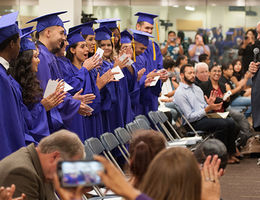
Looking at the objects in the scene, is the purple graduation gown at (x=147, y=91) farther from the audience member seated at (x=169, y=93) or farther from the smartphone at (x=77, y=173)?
the smartphone at (x=77, y=173)

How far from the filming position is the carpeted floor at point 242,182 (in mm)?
6180

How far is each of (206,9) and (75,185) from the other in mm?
14214

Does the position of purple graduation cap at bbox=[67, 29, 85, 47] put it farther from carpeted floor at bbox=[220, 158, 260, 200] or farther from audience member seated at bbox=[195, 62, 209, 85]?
audience member seated at bbox=[195, 62, 209, 85]

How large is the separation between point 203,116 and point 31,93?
4.27m

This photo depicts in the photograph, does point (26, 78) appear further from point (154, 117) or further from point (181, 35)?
point (181, 35)

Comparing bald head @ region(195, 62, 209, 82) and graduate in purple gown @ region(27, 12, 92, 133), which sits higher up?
graduate in purple gown @ region(27, 12, 92, 133)

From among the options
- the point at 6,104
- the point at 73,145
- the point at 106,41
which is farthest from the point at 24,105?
the point at 106,41

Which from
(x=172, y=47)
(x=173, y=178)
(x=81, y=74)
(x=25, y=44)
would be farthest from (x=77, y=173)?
(x=172, y=47)

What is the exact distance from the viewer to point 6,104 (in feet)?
13.1

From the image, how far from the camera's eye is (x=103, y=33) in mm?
6781

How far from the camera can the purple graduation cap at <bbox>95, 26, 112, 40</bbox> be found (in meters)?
6.74

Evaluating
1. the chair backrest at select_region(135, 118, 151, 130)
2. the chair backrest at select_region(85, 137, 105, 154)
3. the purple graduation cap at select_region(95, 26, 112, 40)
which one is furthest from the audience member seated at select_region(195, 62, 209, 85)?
the chair backrest at select_region(85, 137, 105, 154)

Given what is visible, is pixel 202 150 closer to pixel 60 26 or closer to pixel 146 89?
pixel 60 26

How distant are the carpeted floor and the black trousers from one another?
0.35 meters
